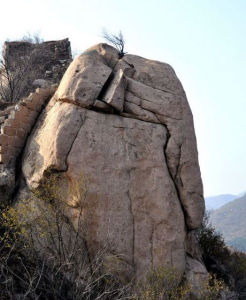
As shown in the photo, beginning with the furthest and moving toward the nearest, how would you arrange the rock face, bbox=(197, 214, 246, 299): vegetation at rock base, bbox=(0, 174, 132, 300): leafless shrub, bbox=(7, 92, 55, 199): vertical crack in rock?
bbox=(197, 214, 246, 299): vegetation at rock base
bbox=(7, 92, 55, 199): vertical crack in rock
the rock face
bbox=(0, 174, 132, 300): leafless shrub

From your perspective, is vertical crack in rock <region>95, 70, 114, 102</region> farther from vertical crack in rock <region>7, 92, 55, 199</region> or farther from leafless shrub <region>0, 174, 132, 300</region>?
leafless shrub <region>0, 174, 132, 300</region>

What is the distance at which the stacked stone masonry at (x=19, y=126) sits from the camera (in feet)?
36.7

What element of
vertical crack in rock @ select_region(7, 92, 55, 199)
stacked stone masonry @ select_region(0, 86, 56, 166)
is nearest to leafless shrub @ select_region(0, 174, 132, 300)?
vertical crack in rock @ select_region(7, 92, 55, 199)

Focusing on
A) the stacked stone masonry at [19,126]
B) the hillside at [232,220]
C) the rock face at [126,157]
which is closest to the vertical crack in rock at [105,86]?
the rock face at [126,157]

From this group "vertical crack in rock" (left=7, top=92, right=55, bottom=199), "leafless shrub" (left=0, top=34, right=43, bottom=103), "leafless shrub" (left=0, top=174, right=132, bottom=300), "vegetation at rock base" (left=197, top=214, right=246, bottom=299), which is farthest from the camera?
"leafless shrub" (left=0, top=34, right=43, bottom=103)

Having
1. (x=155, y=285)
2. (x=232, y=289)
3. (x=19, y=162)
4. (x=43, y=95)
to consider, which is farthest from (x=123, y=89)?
(x=232, y=289)

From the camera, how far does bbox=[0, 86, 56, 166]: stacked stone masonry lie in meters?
11.2

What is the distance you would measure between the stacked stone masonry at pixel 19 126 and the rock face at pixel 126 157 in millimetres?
310

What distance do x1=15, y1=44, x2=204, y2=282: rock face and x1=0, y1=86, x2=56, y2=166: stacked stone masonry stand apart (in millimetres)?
310

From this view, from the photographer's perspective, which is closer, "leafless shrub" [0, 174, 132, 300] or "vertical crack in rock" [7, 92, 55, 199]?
"leafless shrub" [0, 174, 132, 300]

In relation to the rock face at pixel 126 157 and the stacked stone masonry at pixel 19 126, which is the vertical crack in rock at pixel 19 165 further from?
the rock face at pixel 126 157

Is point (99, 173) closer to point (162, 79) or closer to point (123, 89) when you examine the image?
point (123, 89)

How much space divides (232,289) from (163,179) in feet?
11.9

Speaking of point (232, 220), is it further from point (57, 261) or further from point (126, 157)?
point (57, 261)
